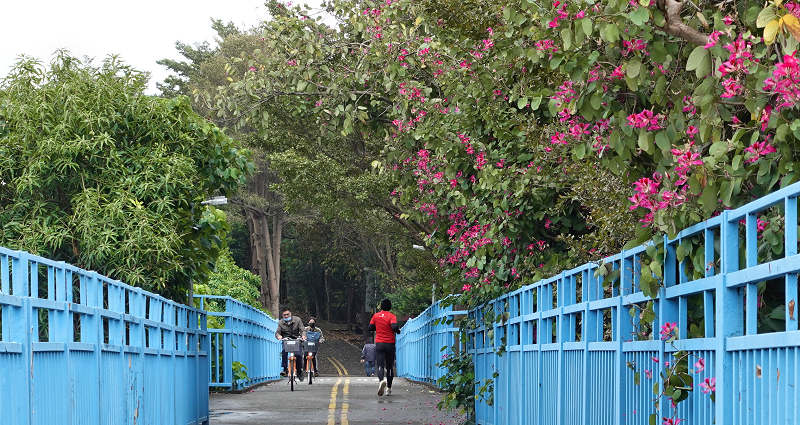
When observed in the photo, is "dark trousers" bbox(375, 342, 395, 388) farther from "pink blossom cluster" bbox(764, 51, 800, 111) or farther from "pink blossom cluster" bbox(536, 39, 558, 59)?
"pink blossom cluster" bbox(764, 51, 800, 111)

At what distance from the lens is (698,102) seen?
5.68m

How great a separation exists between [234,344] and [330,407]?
4851 millimetres

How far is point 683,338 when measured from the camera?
557 cm

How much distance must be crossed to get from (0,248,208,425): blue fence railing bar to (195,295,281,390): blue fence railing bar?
7.36 m

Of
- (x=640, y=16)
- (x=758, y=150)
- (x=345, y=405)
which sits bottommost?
(x=345, y=405)

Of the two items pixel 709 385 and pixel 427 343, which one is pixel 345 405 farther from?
pixel 709 385

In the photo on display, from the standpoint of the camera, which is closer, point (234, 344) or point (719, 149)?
point (719, 149)

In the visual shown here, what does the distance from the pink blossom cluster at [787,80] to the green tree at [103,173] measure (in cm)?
1015

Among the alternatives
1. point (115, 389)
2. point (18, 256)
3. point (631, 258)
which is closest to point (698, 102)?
point (631, 258)

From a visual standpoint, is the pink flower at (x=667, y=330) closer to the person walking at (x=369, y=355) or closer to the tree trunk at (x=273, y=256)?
the person walking at (x=369, y=355)

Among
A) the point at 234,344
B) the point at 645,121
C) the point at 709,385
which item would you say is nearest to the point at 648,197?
the point at 645,121

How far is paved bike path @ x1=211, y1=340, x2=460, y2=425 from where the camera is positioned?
15.5 m

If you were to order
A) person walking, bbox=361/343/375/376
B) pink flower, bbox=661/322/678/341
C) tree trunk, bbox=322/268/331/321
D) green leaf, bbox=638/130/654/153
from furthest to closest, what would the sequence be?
tree trunk, bbox=322/268/331/321 < person walking, bbox=361/343/375/376 < green leaf, bbox=638/130/654/153 < pink flower, bbox=661/322/678/341

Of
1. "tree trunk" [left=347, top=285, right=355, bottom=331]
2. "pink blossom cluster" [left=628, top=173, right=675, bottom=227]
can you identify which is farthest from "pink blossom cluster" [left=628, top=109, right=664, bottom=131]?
"tree trunk" [left=347, top=285, right=355, bottom=331]
